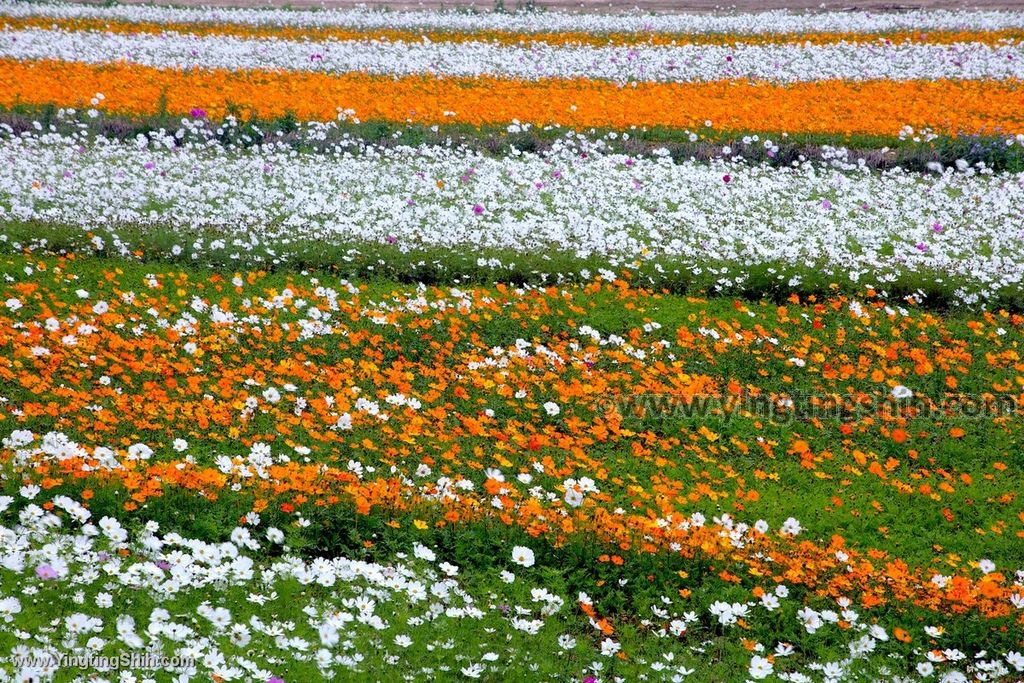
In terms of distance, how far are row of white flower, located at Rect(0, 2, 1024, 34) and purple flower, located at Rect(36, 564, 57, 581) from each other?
26094mm

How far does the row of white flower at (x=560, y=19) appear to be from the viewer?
29.7 meters

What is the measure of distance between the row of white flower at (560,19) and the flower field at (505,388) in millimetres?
9382

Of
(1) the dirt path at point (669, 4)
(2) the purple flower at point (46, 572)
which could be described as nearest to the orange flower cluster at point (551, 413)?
(2) the purple flower at point (46, 572)

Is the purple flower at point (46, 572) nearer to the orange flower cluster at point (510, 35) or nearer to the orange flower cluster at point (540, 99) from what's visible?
the orange flower cluster at point (540, 99)

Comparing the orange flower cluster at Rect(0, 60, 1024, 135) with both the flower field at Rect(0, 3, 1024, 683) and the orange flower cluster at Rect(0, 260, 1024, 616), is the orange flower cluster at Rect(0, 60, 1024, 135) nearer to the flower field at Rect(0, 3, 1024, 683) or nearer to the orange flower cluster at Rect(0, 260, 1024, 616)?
the flower field at Rect(0, 3, 1024, 683)

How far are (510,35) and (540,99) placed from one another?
794cm

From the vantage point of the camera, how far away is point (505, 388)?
9734mm

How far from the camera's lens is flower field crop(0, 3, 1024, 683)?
6.28m

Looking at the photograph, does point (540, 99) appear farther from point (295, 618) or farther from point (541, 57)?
point (295, 618)

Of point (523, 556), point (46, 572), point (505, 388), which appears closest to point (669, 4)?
point (505, 388)

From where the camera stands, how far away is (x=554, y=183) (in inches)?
655

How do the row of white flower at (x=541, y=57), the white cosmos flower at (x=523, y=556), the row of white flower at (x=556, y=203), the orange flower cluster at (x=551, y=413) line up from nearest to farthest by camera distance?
1. the white cosmos flower at (x=523, y=556)
2. the orange flower cluster at (x=551, y=413)
3. the row of white flower at (x=556, y=203)
4. the row of white flower at (x=541, y=57)

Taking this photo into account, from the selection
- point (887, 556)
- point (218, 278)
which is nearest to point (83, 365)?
point (218, 278)

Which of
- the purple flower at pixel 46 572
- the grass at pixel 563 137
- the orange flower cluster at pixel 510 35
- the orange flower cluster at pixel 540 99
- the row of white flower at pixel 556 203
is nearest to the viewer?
the purple flower at pixel 46 572
